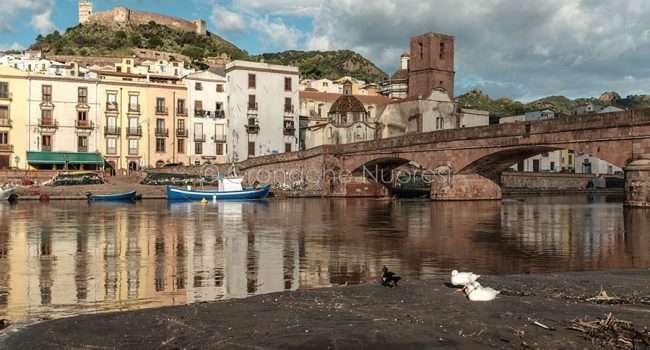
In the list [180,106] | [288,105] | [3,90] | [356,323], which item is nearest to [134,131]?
[180,106]

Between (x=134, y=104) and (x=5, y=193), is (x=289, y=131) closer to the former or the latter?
(x=134, y=104)

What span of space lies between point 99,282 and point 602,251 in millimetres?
16046

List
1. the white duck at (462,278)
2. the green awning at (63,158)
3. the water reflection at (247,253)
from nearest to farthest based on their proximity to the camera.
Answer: the white duck at (462,278), the water reflection at (247,253), the green awning at (63,158)

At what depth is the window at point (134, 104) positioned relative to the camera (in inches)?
3030

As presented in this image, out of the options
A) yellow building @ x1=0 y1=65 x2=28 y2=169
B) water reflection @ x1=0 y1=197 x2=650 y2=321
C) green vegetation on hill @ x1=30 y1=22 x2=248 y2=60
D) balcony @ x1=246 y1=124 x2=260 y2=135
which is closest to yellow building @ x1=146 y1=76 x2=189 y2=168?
balcony @ x1=246 y1=124 x2=260 y2=135

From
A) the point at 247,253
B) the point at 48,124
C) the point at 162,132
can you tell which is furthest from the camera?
the point at 162,132

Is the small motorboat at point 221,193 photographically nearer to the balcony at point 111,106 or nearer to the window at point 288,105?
the balcony at point 111,106

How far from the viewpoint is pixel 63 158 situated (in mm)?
71562

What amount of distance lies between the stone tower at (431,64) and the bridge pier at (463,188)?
39.6 m

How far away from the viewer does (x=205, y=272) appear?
52.3 feet

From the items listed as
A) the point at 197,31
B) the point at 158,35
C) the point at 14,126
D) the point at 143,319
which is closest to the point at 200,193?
the point at 14,126

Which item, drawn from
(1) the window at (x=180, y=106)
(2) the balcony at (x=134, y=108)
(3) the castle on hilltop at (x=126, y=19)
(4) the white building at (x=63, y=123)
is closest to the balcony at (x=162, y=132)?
(1) the window at (x=180, y=106)

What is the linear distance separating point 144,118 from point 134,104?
2.07 m

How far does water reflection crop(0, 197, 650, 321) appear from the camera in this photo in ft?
43.7
